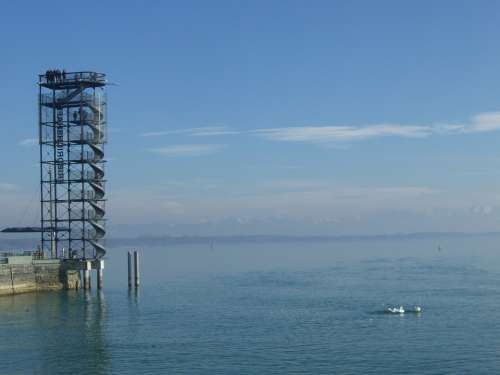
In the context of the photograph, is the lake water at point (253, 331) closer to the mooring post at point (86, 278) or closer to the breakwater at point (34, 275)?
the breakwater at point (34, 275)

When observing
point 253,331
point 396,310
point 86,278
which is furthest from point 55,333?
point 396,310

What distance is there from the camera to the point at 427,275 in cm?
13275

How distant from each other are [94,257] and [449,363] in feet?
175

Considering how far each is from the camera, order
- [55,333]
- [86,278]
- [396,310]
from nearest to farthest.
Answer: [55,333]
[396,310]
[86,278]

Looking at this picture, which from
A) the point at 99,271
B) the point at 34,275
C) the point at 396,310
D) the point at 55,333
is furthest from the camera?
the point at 99,271

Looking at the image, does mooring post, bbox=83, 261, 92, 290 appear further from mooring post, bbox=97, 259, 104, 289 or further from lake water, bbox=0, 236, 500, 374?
lake water, bbox=0, 236, 500, 374

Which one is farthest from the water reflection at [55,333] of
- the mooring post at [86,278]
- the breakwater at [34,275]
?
the mooring post at [86,278]

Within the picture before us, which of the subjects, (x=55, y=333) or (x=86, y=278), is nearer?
(x=55, y=333)

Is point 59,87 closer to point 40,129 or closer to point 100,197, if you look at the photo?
point 40,129

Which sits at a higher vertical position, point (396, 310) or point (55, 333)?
point (396, 310)

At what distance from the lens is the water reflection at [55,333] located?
53.5 meters

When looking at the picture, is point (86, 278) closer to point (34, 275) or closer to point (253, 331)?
point (34, 275)

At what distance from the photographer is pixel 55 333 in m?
66.1

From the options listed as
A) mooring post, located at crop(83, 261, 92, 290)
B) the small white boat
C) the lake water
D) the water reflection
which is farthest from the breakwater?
the small white boat
